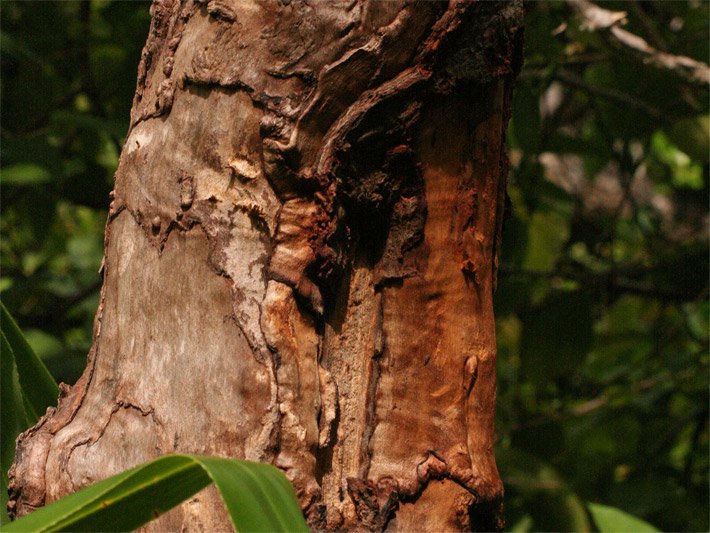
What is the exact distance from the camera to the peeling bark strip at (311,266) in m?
0.68

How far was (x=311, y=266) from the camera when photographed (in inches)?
27.7

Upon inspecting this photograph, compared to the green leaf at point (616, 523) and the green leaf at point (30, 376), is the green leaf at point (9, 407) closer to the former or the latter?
the green leaf at point (30, 376)

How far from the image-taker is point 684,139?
5.41 ft

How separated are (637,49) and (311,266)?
1.14m

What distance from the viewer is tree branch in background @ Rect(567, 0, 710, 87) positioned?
153 cm

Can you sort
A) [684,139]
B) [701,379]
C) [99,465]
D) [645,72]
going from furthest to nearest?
[701,379]
[645,72]
[684,139]
[99,465]

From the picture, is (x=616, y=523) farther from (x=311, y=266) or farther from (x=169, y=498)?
(x=169, y=498)

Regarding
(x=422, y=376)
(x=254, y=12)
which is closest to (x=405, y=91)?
Result: (x=254, y=12)

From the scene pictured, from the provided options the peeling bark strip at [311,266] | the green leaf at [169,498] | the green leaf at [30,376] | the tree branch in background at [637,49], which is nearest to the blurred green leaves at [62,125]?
the green leaf at [30,376]

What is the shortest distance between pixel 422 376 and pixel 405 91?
0.24 meters

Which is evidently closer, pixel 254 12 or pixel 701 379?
pixel 254 12

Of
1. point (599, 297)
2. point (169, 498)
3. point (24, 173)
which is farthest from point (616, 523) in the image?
point (24, 173)

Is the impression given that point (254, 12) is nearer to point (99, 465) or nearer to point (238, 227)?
point (238, 227)

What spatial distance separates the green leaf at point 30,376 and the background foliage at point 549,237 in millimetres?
540
